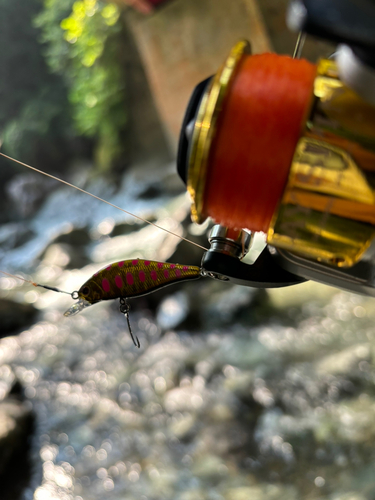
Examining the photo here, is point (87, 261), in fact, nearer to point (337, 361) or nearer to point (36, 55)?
point (337, 361)

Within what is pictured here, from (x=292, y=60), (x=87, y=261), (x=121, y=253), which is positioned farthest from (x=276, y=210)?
(x=87, y=261)

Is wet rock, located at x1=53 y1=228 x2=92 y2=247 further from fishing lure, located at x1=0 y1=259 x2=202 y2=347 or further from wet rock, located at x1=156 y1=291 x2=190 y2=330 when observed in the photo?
fishing lure, located at x1=0 y1=259 x2=202 y2=347

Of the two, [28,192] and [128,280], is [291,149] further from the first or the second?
[28,192]

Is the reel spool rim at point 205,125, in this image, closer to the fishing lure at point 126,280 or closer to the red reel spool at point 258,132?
the red reel spool at point 258,132

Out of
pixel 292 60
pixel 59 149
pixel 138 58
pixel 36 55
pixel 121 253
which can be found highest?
pixel 292 60

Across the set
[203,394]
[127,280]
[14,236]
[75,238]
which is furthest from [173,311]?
[14,236]

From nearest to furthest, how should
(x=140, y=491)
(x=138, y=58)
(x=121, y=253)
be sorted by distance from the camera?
(x=140, y=491) < (x=121, y=253) < (x=138, y=58)

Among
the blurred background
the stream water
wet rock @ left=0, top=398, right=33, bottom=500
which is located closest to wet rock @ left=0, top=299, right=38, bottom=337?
the blurred background
